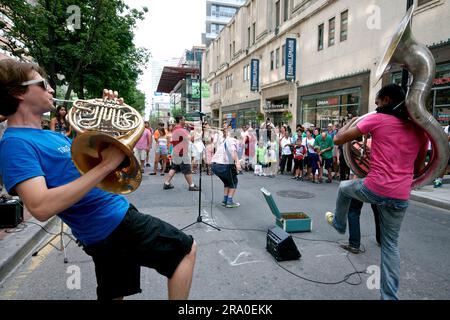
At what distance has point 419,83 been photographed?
2729mm

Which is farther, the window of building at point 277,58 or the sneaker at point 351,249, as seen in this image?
the window of building at point 277,58

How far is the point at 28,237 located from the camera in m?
4.38

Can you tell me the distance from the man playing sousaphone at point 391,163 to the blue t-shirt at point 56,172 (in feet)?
7.62

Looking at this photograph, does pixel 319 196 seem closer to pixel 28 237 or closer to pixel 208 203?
pixel 208 203

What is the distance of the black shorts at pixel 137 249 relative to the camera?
5.73 ft

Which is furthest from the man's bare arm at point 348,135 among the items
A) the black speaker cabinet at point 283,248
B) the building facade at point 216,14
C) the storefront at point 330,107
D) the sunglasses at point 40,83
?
the building facade at point 216,14

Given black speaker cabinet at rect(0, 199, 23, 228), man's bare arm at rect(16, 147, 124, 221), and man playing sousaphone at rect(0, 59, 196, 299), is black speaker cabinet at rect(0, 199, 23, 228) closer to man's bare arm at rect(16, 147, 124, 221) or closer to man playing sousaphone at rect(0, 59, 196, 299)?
man playing sousaphone at rect(0, 59, 196, 299)

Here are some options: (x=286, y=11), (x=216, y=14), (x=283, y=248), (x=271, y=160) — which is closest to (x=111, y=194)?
(x=283, y=248)

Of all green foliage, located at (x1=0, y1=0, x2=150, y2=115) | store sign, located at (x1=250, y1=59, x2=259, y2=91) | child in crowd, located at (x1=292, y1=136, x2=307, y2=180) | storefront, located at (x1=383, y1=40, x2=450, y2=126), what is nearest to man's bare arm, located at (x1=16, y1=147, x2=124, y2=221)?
child in crowd, located at (x1=292, y1=136, x2=307, y2=180)

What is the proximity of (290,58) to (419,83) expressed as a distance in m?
19.5

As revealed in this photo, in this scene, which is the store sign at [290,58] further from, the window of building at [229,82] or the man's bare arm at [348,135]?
the man's bare arm at [348,135]

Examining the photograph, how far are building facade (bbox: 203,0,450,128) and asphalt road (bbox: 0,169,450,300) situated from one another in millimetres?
2897

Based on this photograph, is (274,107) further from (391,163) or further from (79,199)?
(79,199)
